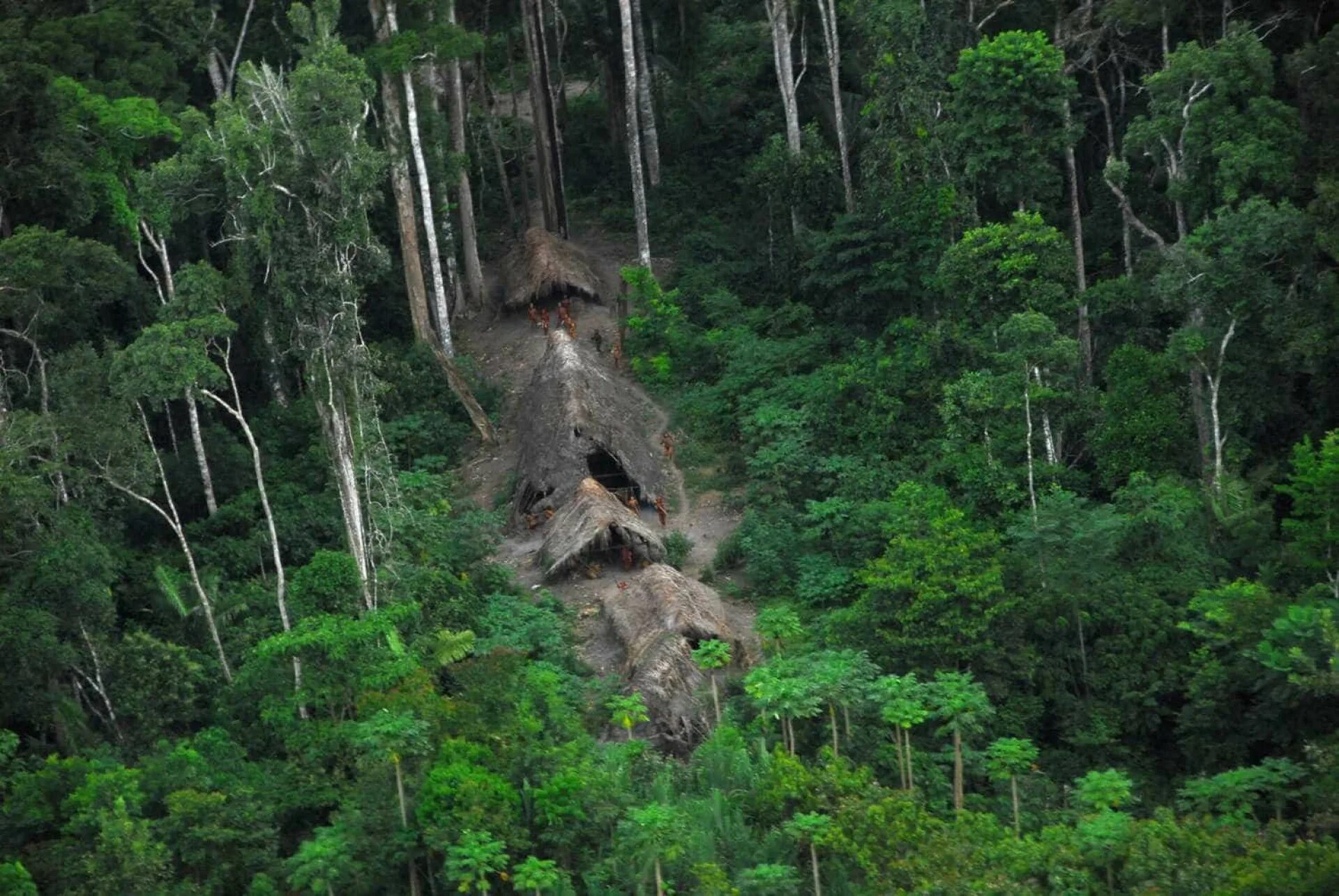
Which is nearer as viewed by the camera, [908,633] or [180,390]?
[908,633]

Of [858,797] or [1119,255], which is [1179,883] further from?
[1119,255]

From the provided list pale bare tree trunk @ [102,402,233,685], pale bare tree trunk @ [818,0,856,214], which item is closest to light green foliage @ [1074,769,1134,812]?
pale bare tree trunk @ [102,402,233,685]

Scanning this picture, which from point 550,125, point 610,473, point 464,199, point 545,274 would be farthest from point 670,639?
point 550,125

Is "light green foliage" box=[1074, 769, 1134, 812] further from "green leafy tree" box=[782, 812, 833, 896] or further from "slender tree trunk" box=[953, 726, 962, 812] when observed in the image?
"green leafy tree" box=[782, 812, 833, 896]

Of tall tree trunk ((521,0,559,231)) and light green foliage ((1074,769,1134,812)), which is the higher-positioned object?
tall tree trunk ((521,0,559,231))

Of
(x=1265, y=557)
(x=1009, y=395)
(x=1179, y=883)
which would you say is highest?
(x=1009, y=395)

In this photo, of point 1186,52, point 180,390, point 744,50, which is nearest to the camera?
point 180,390

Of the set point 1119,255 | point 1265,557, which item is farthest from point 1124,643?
point 1119,255

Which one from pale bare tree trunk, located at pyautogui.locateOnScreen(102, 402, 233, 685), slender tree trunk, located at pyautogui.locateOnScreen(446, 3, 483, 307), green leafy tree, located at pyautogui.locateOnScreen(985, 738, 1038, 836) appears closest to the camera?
green leafy tree, located at pyautogui.locateOnScreen(985, 738, 1038, 836)
